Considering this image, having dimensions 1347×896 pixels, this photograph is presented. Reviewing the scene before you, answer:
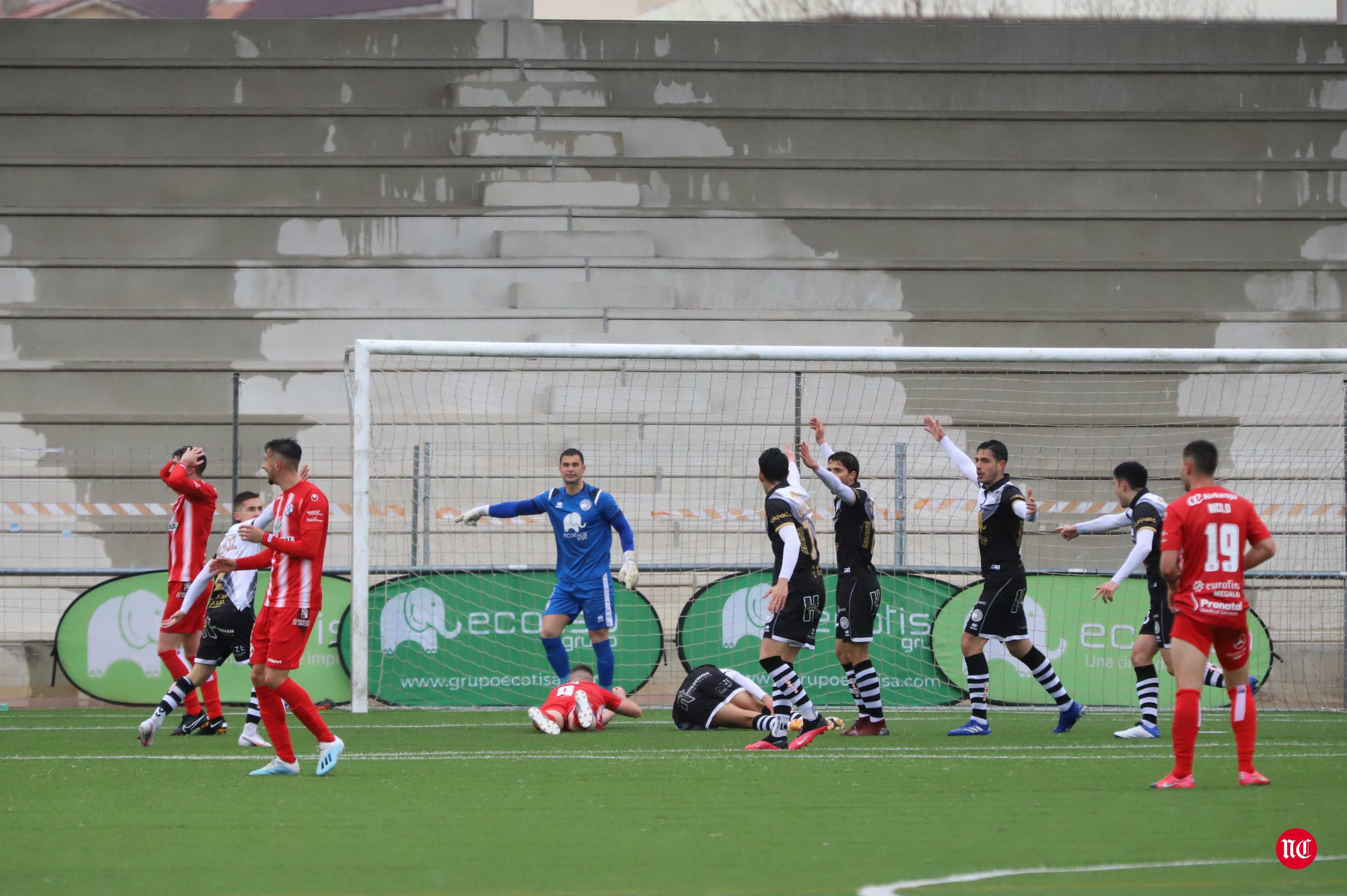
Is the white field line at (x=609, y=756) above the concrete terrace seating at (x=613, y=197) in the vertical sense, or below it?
below

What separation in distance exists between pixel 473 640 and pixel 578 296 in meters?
5.57

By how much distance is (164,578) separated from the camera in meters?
12.2

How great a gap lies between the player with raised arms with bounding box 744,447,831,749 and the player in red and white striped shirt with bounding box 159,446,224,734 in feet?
12.8

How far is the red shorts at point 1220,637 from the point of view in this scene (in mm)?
6684

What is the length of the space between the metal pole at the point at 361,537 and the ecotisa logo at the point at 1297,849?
24.9 ft

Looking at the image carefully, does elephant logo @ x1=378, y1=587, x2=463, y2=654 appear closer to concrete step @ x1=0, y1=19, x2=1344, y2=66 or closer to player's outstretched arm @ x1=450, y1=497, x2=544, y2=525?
player's outstretched arm @ x1=450, y1=497, x2=544, y2=525

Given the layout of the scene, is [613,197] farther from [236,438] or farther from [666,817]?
→ [666,817]

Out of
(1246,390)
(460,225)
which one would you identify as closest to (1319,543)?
(1246,390)

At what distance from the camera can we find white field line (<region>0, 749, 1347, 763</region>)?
27.2ft

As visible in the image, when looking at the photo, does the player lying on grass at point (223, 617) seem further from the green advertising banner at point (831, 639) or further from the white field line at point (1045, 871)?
the white field line at point (1045, 871)

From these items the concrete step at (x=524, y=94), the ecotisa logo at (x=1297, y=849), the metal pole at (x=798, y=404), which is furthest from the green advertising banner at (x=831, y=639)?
the concrete step at (x=524, y=94)

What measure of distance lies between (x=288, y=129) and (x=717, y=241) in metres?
5.78

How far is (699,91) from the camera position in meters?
18.9

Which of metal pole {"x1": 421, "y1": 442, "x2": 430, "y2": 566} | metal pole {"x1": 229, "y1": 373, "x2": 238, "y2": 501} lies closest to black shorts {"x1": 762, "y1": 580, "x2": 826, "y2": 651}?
metal pole {"x1": 421, "y1": 442, "x2": 430, "y2": 566}
